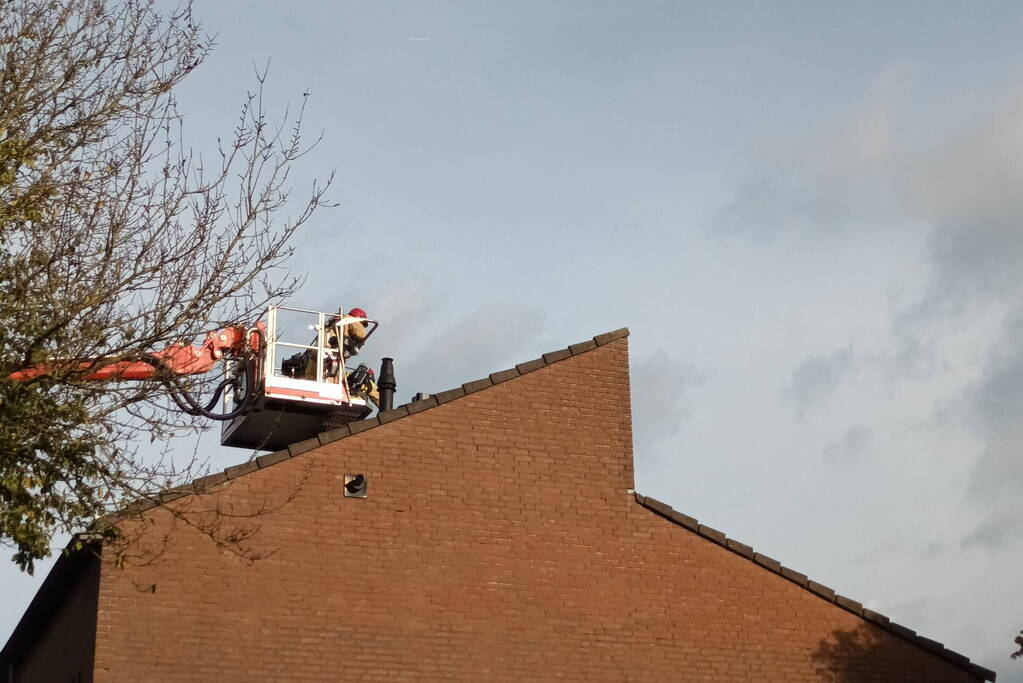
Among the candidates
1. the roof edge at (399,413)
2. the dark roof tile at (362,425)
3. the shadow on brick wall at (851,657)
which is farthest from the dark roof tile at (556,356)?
the shadow on brick wall at (851,657)

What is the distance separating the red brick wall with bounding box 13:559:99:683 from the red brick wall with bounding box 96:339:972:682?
0.70m

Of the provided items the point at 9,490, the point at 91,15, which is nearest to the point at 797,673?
the point at 9,490

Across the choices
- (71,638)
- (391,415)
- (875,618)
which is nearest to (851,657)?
(875,618)

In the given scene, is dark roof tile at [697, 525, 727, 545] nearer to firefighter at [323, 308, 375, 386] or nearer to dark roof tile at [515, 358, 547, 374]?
dark roof tile at [515, 358, 547, 374]

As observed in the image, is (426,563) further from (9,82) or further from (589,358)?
(9,82)

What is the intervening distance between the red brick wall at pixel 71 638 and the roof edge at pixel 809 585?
8138mm

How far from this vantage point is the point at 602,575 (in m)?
20.1

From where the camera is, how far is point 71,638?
1920 cm

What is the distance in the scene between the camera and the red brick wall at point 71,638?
17672 millimetres

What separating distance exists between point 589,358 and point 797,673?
5.77 metres

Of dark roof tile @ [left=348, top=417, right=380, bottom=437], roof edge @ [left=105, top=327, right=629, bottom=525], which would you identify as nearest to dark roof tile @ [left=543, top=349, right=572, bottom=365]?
roof edge @ [left=105, top=327, right=629, bottom=525]

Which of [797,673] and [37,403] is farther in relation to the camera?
[797,673]

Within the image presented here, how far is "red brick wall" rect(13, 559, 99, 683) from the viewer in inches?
696

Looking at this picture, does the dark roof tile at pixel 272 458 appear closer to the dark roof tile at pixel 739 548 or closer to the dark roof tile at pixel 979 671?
the dark roof tile at pixel 739 548
